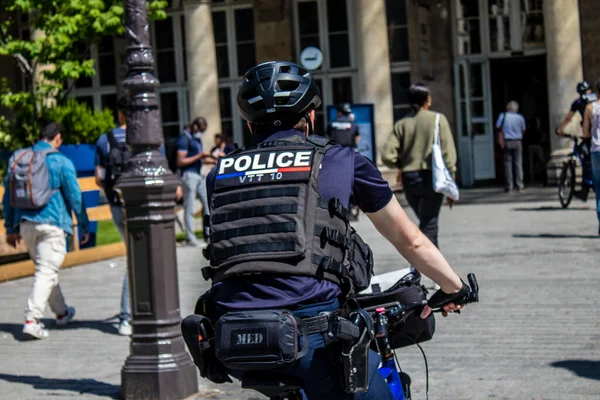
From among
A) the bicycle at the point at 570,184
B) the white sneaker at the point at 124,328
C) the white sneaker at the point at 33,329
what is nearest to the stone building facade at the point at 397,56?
the bicycle at the point at 570,184

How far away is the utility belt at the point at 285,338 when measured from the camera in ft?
10.9

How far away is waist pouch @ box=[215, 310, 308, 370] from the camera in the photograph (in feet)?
10.9

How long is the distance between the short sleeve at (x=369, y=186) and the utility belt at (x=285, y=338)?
37 cm

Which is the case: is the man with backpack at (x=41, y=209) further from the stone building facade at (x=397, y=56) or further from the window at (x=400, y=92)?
the window at (x=400, y=92)

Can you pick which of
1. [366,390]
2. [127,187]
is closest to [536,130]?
[127,187]

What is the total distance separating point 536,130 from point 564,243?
13.0m

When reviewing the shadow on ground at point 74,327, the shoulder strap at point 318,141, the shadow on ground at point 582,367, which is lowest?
the shadow on ground at point 74,327

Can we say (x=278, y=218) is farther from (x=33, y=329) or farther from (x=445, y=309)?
(x=33, y=329)

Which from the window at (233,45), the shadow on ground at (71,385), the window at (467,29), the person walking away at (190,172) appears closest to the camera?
the shadow on ground at (71,385)

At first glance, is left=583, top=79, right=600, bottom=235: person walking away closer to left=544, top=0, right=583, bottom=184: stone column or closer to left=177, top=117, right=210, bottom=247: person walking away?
left=177, top=117, right=210, bottom=247: person walking away

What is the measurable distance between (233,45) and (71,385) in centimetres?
2040

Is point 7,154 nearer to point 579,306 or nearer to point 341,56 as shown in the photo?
point 341,56

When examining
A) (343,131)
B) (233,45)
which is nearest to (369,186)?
(343,131)

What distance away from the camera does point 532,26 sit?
2527cm
